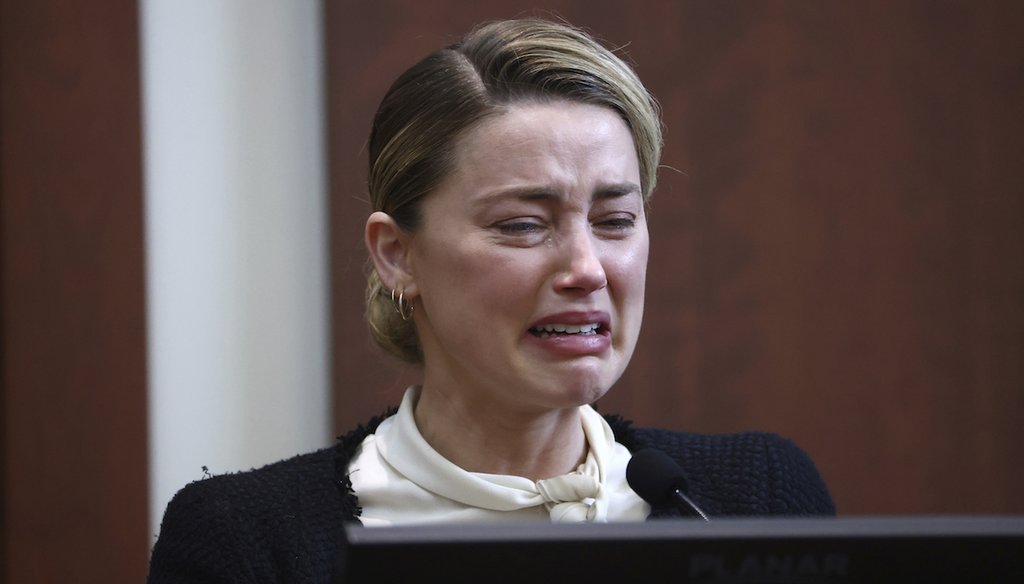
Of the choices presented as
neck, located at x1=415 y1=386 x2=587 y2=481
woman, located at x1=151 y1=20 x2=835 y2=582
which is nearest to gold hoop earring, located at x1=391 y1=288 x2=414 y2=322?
woman, located at x1=151 y1=20 x2=835 y2=582

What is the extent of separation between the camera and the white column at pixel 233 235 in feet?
8.14

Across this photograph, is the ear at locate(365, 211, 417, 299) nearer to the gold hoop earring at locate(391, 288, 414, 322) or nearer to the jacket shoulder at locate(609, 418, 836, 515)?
the gold hoop earring at locate(391, 288, 414, 322)

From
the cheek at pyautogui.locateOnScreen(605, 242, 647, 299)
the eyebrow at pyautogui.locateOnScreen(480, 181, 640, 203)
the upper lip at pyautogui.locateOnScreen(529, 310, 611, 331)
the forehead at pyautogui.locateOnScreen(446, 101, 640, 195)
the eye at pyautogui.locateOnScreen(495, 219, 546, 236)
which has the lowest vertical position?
the upper lip at pyautogui.locateOnScreen(529, 310, 611, 331)

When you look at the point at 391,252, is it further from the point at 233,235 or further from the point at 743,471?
the point at 233,235

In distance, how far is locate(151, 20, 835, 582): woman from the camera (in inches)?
59.8

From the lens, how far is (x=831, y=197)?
259cm

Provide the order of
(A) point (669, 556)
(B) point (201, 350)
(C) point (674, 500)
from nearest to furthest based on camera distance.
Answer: (A) point (669, 556)
(C) point (674, 500)
(B) point (201, 350)

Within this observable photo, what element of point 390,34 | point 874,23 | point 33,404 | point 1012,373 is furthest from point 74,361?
point 1012,373

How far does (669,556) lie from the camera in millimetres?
778

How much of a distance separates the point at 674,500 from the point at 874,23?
149 centimetres

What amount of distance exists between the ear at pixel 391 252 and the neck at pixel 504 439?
0.17 m

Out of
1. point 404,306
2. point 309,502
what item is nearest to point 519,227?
point 404,306

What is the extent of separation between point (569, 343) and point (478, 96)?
361 mm

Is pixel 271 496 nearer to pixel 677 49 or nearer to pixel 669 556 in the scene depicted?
pixel 669 556
